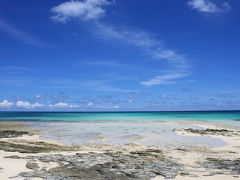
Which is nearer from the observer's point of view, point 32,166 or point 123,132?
point 32,166

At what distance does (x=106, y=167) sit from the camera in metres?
12.1

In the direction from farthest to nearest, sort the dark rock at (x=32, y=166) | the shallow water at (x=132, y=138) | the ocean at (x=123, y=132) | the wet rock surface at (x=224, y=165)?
the ocean at (x=123, y=132) < the shallow water at (x=132, y=138) < the wet rock surface at (x=224, y=165) < the dark rock at (x=32, y=166)

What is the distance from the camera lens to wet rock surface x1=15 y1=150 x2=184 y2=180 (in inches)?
421

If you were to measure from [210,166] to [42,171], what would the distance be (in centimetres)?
817

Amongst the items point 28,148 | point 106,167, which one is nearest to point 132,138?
point 28,148

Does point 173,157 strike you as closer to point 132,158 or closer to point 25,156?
point 132,158

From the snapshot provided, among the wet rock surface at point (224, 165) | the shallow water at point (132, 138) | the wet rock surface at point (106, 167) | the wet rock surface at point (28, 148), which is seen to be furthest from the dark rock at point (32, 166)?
the shallow water at point (132, 138)

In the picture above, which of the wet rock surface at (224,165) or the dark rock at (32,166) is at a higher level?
the dark rock at (32,166)

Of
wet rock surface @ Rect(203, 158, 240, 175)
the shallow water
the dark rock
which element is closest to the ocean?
the shallow water

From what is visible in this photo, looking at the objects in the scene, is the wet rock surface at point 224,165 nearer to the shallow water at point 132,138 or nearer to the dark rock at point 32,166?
the shallow water at point 132,138

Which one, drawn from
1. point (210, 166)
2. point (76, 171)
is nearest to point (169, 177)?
point (210, 166)

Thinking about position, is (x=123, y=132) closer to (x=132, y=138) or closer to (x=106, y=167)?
(x=132, y=138)

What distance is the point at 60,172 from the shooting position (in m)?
11.1

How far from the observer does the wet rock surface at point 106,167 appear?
10695mm
